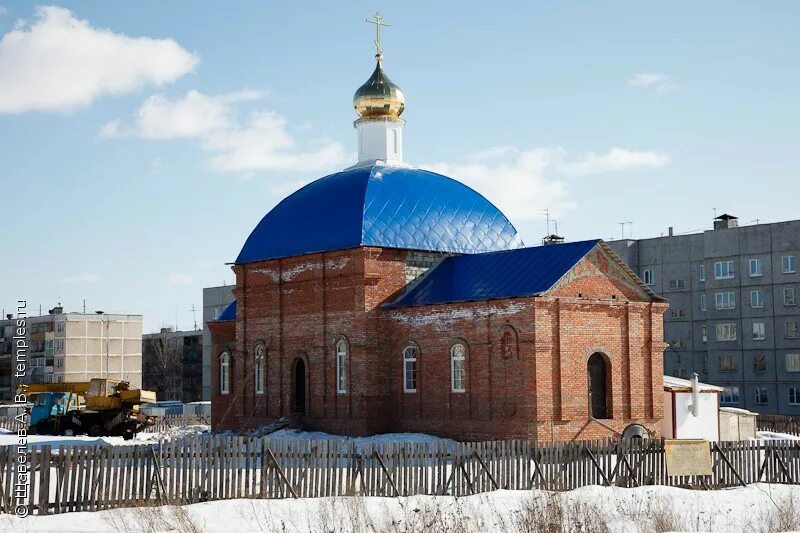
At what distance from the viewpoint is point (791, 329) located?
50.5 metres

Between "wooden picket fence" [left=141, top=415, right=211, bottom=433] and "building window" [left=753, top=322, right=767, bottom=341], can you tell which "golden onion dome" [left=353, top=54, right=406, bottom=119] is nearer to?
"wooden picket fence" [left=141, top=415, right=211, bottom=433]

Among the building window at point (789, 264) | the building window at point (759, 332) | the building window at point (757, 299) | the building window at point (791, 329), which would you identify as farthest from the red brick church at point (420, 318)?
the building window at point (759, 332)

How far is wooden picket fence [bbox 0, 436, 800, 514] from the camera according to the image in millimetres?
16172

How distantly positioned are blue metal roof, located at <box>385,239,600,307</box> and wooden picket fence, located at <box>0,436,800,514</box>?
662 centimetres

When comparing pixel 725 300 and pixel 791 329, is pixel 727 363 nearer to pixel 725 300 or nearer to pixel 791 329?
pixel 725 300

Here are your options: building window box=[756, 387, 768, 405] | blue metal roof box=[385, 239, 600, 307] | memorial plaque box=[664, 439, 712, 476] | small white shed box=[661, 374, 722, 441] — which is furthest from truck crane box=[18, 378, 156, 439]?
building window box=[756, 387, 768, 405]

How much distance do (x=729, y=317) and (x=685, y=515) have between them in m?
39.7

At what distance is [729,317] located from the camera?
5331 cm

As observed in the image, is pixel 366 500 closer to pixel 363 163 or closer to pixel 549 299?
pixel 549 299

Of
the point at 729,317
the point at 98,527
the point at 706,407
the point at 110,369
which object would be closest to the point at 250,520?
the point at 98,527

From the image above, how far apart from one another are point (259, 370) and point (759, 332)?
29.4m

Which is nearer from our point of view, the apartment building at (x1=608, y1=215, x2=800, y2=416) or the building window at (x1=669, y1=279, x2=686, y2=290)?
the apartment building at (x1=608, y1=215, x2=800, y2=416)

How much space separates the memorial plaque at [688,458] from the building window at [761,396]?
33784 millimetres

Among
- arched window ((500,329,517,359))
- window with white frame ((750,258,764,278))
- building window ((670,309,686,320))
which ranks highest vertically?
window with white frame ((750,258,764,278))
